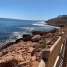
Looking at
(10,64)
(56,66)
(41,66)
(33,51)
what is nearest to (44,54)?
(41,66)

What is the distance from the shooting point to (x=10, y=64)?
29.9 feet

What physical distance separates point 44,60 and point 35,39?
15.4 meters

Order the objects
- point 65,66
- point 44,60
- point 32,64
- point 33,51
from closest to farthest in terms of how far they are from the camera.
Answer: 1. point 44,60
2. point 65,66
3. point 32,64
4. point 33,51

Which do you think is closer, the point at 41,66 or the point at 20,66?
the point at 41,66

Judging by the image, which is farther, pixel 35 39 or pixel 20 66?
pixel 35 39

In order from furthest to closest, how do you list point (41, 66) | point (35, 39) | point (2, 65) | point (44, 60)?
point (35, 39)
point (2, 65)
point (44, 60)
point (41, 66)

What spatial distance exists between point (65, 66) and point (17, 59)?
330 cm

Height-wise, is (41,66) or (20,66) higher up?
(41,66)

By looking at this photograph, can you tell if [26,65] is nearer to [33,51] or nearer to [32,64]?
[32,64]

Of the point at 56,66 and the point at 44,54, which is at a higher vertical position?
the point at 44,54

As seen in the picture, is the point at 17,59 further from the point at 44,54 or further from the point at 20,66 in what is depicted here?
the point at 44,54

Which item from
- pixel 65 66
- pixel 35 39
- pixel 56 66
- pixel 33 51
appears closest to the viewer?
pixel 56 66

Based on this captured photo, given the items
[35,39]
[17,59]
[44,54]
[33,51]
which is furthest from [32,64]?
[35,39]

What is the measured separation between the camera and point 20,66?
8297 millimetres
